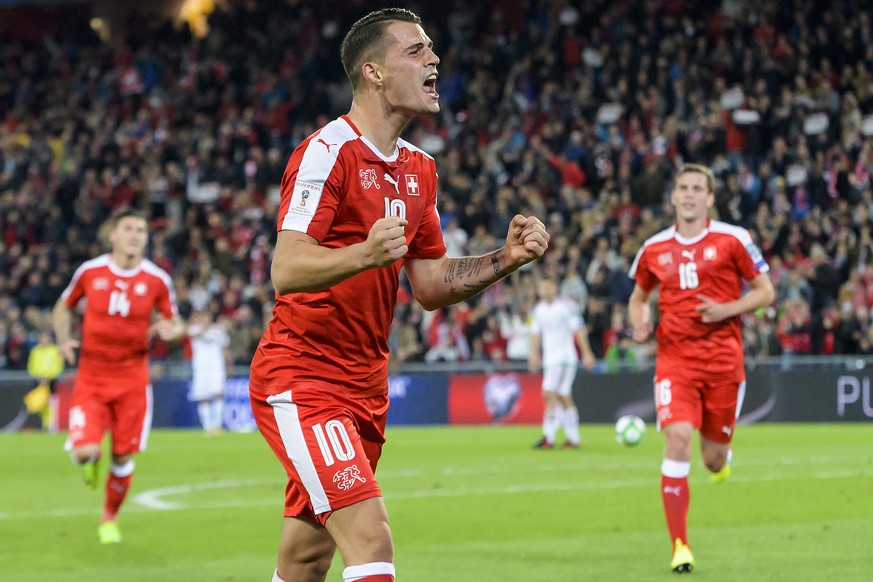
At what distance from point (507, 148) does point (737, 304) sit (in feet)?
65.8

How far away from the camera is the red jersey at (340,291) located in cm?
536

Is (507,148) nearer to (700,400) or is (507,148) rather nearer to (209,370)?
(209,370)

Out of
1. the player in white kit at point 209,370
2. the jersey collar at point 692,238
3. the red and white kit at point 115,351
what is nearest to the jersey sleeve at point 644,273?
the jersey collar at point 692,238

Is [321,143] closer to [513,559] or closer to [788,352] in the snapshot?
[513,559]

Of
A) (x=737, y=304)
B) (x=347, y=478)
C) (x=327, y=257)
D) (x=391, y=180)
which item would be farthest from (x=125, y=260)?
(x=327, y=257)

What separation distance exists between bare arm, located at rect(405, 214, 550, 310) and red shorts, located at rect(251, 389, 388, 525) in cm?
56

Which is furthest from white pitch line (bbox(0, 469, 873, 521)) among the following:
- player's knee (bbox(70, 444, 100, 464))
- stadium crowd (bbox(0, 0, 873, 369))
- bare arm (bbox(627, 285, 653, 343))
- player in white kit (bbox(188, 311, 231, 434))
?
player in white kit (bbox(188, 311, 231, 434))

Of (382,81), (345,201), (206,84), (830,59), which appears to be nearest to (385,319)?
(345,201)

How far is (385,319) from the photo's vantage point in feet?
18.6

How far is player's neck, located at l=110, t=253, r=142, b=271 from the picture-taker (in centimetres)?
1170

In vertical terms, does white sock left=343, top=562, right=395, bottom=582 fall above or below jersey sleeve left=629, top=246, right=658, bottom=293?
below

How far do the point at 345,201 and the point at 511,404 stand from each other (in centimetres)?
2049

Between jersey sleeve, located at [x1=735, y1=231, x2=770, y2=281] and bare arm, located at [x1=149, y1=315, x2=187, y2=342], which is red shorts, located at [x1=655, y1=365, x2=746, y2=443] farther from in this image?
A: bare arm, located at [x1=149, y1=315, x2=187, y2=342]

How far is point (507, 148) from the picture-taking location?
29.7 m
